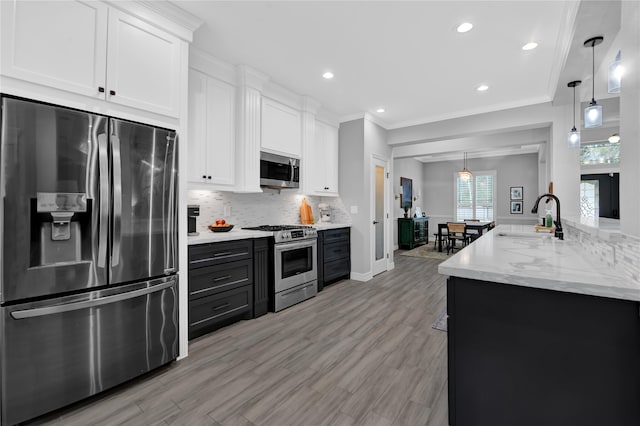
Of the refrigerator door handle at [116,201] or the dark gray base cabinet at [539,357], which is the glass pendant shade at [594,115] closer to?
the dark gray base cabinet at [539,357]

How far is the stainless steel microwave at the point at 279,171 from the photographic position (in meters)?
3.58

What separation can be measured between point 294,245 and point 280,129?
1536 millimetres

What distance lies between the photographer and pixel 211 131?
307cm

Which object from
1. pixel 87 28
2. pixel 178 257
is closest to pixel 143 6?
pixel 87 28

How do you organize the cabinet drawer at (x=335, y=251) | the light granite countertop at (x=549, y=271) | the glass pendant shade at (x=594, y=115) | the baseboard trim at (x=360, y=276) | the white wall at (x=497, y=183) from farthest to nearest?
the white wall at (x=497, y=183)
the baseboard trim at (x=360, y=276)
the cabinet drawer at (x=335, y=251)
the glass pendant shade at (x=594, y=115)
the light granite countertop at (x=549, y=271)

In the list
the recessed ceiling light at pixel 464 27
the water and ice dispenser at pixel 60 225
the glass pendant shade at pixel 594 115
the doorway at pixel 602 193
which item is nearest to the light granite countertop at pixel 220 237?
the water and ice dispenser at pixel 60 225

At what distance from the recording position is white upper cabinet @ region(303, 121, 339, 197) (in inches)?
171

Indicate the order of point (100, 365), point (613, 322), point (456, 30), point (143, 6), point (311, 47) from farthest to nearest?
1. point (311, 47)
2. point (456, 30)
3. point (143, 6)
4. point (100, 365)
5. point (613, 322)

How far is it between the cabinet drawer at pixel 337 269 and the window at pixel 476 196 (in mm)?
6155

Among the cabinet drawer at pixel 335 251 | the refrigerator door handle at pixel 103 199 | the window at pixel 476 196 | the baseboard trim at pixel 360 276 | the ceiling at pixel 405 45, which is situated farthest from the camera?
the window at pixel 476 196

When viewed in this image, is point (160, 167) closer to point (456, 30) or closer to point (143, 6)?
point (143, 6)

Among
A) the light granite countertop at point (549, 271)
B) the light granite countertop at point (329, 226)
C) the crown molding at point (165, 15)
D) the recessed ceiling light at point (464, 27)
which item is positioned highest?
the recessed ceiling light at point (464, 27)

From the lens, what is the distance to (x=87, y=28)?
5.97ft

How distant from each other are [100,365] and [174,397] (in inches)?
19.6
